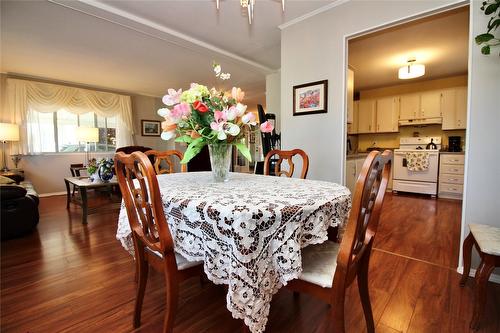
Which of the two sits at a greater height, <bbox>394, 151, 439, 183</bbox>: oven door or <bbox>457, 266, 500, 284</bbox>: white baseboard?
<bbox>394, 151, 439, 183</bbox>: oven door

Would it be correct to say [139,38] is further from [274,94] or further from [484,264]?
[484,264]

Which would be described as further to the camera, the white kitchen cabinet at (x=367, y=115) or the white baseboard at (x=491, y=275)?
the white kitchen cabinet at (x=367, y=115)

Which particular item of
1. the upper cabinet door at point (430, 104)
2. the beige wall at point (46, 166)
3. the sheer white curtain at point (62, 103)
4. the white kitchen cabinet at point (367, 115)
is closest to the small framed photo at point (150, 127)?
the sheer white curtain at point (62, 103)

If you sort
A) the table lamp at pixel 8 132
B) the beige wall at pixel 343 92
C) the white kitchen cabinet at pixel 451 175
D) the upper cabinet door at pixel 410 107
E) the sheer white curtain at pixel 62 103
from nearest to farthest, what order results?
the beige wall at pixel 343 92 → the table lamp at pixel 8 132 → the white kitchen cabinet at pixel 451 175 → the sheer white curtain at pixel 62 103 → the upper cabinet door at pixel 410 107

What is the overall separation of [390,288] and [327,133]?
1499 millimetres

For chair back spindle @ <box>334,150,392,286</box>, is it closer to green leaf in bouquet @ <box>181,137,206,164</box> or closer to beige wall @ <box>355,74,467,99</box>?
green leaf in bouquet @ <box>181,137,206,164</box>

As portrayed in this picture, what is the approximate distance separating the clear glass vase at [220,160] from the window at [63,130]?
4.66m

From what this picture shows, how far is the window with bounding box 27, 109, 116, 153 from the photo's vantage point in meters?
4.86

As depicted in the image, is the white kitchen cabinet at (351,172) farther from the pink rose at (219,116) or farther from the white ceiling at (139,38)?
the pink rose at (219,116)

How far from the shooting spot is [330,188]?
1245 millimetres

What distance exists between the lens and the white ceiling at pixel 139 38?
246cm

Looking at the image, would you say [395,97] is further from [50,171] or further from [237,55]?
[50,171]

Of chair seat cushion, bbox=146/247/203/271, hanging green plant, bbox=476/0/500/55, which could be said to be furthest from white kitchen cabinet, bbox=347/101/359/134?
chair seat cushion, bbox=146/247/203/271

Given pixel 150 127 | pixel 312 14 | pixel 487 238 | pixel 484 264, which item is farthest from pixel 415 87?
pixel 150 127
